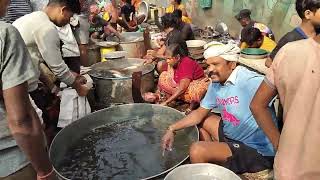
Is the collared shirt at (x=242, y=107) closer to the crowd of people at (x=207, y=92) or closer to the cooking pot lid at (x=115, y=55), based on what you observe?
the crowd of people at (x=207, y=92)

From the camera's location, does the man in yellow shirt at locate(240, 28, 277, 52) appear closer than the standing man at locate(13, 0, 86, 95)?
No

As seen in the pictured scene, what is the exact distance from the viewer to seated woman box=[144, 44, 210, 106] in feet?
14.1

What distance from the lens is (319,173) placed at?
5.57ft

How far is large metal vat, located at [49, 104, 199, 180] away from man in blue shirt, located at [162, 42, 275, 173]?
27 centimetres

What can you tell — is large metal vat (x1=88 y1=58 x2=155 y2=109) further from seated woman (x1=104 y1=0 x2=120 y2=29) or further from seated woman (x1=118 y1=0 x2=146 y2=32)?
seated woman (x1=118 y1=0 x2=146 y2=32)

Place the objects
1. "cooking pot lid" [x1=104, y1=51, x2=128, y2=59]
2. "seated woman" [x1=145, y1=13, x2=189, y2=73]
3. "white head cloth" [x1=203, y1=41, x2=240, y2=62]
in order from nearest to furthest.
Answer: "white head cloth" [x1=203, y1=41, x2=240, y2=62] < "cooking pot lid" [x1=104, y1=51, x2=128, y2=59] < "seated woman" [x1=145, y1=13, x2=189, y2=73]

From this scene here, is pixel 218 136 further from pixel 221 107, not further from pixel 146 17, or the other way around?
pixel 146 17

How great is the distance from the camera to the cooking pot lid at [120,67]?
4.91 m

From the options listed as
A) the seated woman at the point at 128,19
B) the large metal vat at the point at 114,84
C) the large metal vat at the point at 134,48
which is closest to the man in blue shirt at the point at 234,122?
the large metal vat at the point at 114,84

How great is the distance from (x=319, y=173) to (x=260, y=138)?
40.8 inches

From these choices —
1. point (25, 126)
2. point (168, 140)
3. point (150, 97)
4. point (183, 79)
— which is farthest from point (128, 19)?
point (25, 126)

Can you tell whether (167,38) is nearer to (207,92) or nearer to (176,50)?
(176,50)

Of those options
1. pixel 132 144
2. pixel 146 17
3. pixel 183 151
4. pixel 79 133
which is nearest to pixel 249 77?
pixel 183 151

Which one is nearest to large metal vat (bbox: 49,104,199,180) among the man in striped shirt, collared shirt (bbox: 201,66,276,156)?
collared shirt (bbox: 201,66,276,156)
